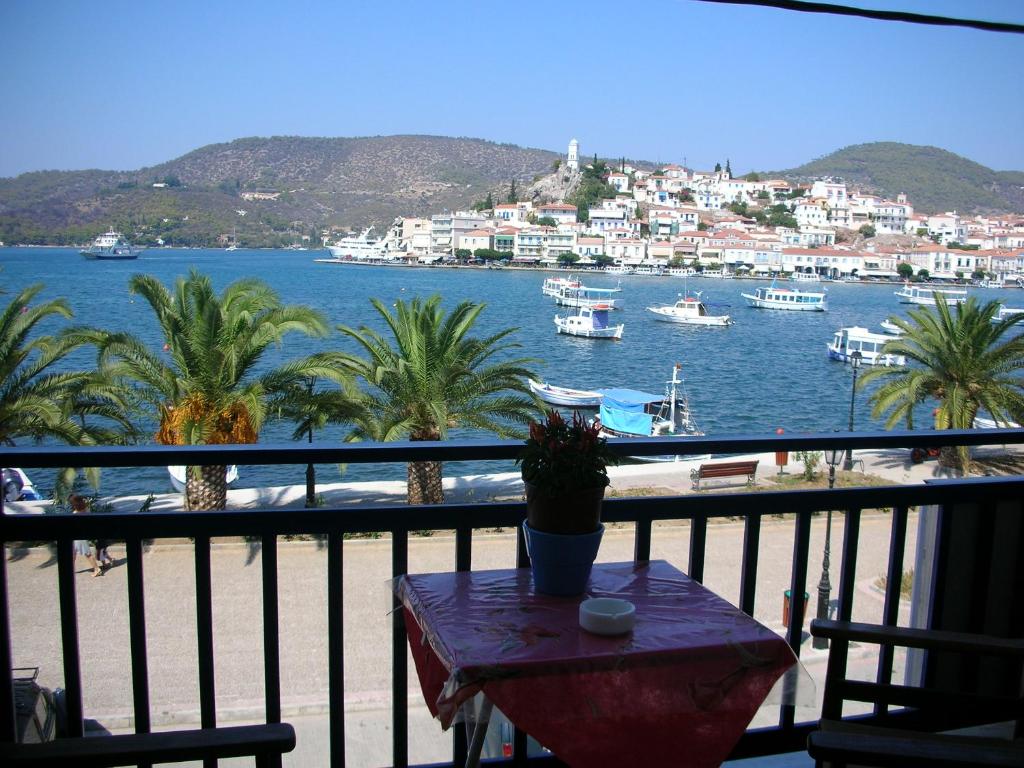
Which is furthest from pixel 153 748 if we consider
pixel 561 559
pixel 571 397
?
pixel 571 397

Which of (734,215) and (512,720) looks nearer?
(512,720)

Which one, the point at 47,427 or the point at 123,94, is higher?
the point at 123,94

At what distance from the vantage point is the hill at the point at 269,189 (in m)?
92.8

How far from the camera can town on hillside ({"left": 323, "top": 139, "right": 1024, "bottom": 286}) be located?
105125 mm

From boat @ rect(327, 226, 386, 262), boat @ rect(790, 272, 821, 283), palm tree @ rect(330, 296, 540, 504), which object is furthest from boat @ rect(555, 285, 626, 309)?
palm tree @ rect(330, 296, 540, 504)

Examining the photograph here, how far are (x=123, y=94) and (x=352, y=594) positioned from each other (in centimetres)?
7179

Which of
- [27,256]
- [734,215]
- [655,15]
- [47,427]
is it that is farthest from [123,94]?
[734,215]

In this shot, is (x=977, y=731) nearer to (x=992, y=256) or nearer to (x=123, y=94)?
(x=123, y=94)

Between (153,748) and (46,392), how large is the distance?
11.9m

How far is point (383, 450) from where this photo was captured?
5.96 feet

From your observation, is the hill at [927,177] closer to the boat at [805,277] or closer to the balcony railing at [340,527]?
the boat at [805,277]

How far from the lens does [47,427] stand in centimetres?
1134

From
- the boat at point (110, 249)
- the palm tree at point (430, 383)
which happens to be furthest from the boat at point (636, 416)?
the boat at point (110, 249)

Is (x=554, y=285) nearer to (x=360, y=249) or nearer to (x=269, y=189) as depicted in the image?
(x=360, y=249)
